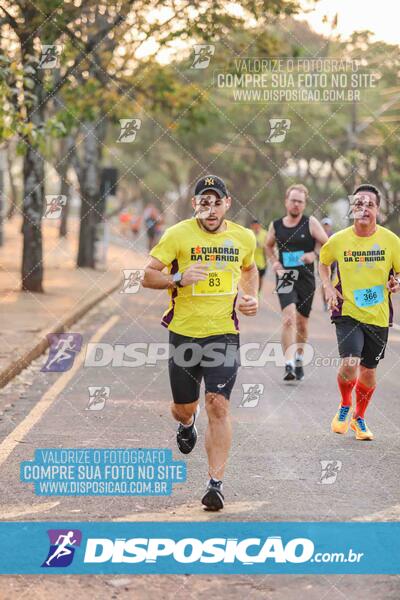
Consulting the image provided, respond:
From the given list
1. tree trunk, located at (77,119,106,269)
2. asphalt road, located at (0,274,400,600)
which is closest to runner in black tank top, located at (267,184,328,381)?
asphalt road, located at (0,274,400,600)

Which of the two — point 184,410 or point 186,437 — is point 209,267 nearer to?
point 184,410

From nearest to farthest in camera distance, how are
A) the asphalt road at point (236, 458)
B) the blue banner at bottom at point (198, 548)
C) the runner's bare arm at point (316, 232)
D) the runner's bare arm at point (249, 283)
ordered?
the asphalt road at point (236, 458)
the blue banner at bottom at point (198, 548)
the runner's bare arm at point (249, 283)
the runner's bare arm at point (316, 232)

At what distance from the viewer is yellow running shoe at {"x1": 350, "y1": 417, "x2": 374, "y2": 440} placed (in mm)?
9547

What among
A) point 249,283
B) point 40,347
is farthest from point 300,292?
point 249,283

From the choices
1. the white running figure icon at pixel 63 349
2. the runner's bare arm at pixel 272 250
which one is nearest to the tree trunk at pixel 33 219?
the white running figure icon at pixel 63 349

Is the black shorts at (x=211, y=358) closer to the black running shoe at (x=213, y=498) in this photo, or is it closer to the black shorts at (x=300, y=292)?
the black running shoe at (x=213, y=498)

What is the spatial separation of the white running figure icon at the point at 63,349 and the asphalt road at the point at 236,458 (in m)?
0.23

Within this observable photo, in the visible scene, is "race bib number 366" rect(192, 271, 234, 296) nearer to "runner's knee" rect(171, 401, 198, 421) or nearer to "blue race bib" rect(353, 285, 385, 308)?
"runner's knee" rect(171, 401, 198, 421)

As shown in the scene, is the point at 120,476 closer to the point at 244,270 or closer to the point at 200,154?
the point at 244,270

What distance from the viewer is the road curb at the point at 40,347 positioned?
12.7 meters

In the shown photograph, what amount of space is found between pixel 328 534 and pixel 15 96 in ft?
42.4

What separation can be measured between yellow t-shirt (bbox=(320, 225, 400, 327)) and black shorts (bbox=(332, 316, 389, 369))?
5cm

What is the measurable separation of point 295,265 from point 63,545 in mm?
6950

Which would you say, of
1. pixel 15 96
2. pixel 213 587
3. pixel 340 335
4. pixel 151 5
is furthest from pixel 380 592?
pixel 151 5
